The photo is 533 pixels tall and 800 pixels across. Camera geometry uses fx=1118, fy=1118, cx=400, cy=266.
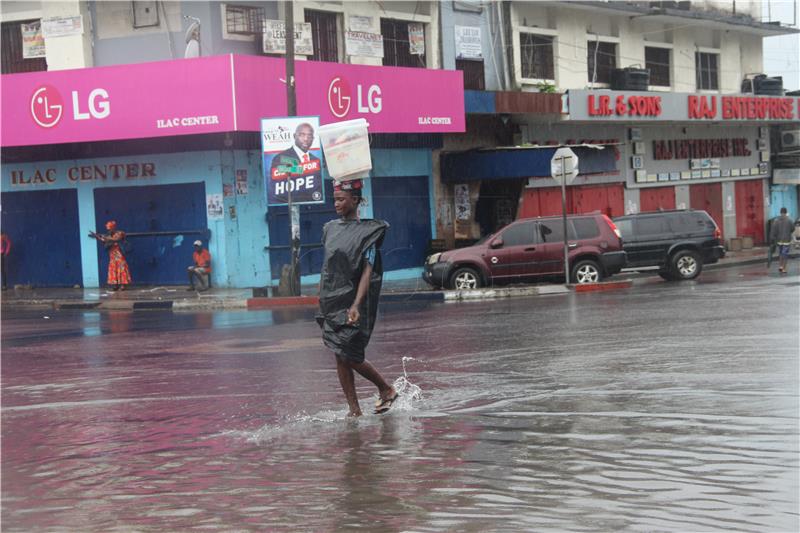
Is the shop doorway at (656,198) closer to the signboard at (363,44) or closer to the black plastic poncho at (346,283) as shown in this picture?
the signboard at (363,44)

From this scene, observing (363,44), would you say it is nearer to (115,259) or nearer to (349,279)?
(115,259)

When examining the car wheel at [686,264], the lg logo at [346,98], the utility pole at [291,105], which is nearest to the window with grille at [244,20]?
the lg logo at [346,98]

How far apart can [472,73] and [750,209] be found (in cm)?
1776

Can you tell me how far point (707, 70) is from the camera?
41.3 m

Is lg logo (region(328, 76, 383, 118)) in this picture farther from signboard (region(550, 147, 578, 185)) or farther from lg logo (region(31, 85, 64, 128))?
lg logo (region(31, 85, 64, 128))

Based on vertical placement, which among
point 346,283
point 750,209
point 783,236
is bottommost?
point 783,236

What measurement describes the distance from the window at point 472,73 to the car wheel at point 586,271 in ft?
27.9

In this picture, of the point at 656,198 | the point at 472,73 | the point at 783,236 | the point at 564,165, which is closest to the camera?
the point at 564,165

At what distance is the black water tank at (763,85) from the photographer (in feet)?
141

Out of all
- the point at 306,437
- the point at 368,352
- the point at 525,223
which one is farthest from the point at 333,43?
the point at 306,437

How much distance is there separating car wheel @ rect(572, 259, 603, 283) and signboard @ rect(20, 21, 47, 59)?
46.8ft

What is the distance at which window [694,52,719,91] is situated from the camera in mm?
40750

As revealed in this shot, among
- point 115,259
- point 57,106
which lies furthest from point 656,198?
point 57,106

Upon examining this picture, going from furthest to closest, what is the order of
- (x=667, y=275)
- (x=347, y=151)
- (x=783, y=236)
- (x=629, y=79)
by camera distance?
1. (x=629, y=79)
2. (x=783, y=236)
3. (x=667, y=275)
4. (x=347, y=151)
